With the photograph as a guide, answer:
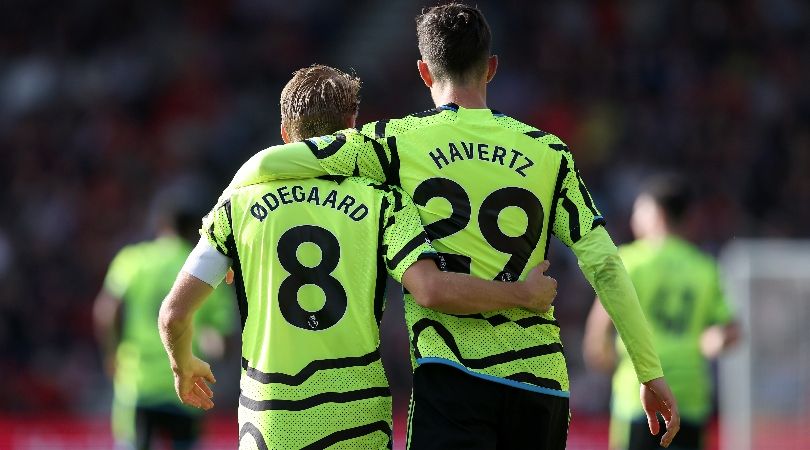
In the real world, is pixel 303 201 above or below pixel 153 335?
below

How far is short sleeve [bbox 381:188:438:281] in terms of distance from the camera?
3973 millimetres

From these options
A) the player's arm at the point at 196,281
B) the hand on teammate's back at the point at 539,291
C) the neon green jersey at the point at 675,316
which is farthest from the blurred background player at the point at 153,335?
the hand on teammate's back at the point at 539,291

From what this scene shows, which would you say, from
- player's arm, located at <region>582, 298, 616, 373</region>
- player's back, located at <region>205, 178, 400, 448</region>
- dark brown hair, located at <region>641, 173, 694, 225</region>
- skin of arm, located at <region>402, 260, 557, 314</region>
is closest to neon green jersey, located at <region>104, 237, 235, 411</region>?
player's arm, located at <region>582, 298, 616, 373</region>

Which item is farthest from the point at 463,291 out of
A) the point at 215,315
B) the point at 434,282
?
the point at 215,315

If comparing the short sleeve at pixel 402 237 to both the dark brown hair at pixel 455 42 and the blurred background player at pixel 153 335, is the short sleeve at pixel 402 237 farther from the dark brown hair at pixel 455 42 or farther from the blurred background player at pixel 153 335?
the blurred background player at pixel 153 335

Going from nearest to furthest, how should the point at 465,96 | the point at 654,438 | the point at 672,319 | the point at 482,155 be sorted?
the point at 482,155 → the point at 465,96 → the point at 654,438 → the point at 672,319

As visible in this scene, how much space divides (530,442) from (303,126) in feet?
3.90

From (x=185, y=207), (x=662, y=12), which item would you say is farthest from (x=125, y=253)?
(x=662, y=12)

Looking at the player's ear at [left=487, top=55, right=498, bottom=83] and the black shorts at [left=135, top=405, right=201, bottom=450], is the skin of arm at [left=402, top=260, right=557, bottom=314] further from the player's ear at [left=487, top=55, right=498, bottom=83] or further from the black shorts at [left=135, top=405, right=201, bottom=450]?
the black shorts at [left=135, top=405, right=201, bottom=450]

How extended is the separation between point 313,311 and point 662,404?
3.59 feet

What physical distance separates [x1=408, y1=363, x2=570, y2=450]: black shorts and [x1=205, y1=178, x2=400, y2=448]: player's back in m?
0.12

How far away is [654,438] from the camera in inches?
300

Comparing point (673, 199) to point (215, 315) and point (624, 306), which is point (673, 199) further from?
point (624, 306)

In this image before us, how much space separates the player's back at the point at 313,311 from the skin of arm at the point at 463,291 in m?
0.18
